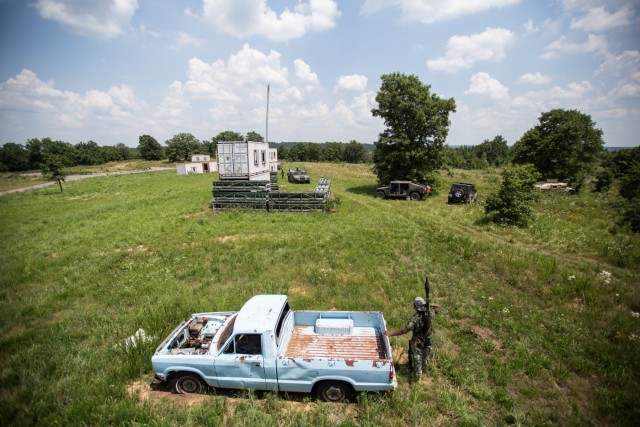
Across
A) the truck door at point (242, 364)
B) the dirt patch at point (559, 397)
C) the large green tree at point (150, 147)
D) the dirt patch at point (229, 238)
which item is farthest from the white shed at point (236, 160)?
the large green tree at point (150, 147)

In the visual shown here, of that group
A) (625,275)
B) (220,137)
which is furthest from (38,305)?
(220,137)

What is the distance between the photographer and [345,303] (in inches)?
380

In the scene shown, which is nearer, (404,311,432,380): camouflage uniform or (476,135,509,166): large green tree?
(404,311,432,380): camouflage uniform

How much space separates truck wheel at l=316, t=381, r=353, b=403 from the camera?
19.8 feet

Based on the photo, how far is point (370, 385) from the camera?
231 inches

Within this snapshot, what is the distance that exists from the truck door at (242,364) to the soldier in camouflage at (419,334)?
2.82 metres

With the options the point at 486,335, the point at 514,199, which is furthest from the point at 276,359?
the point at 514,199

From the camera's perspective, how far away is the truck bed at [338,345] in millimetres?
6496

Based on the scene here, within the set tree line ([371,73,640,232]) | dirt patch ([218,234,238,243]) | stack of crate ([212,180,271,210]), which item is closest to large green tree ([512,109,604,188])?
tree line ([371,73,640,232])

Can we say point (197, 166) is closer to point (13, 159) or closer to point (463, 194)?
point (463, 194)

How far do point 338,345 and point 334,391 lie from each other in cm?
98

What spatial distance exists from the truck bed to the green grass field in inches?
34.4

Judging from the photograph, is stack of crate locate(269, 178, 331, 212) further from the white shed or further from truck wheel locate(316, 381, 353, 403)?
truck wheel locate(316, 381, 353, 403)

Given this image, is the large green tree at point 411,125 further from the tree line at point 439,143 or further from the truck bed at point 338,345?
the truck bed at point 338,345
